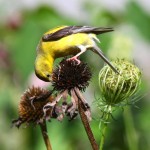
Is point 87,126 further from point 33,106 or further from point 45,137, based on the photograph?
point 33,106

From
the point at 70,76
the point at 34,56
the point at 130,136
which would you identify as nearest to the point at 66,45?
the point at 70,76

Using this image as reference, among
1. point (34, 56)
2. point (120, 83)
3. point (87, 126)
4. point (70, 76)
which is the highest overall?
point (34, 56)

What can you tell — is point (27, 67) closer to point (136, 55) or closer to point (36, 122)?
point (136, 55)

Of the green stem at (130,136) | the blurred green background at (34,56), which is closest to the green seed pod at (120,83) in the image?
the green stem at (130,136)

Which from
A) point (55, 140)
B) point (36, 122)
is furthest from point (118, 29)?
point (36, 122)

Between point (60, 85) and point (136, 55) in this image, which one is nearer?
point (60, 85)

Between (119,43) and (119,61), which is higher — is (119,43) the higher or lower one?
the higher one
